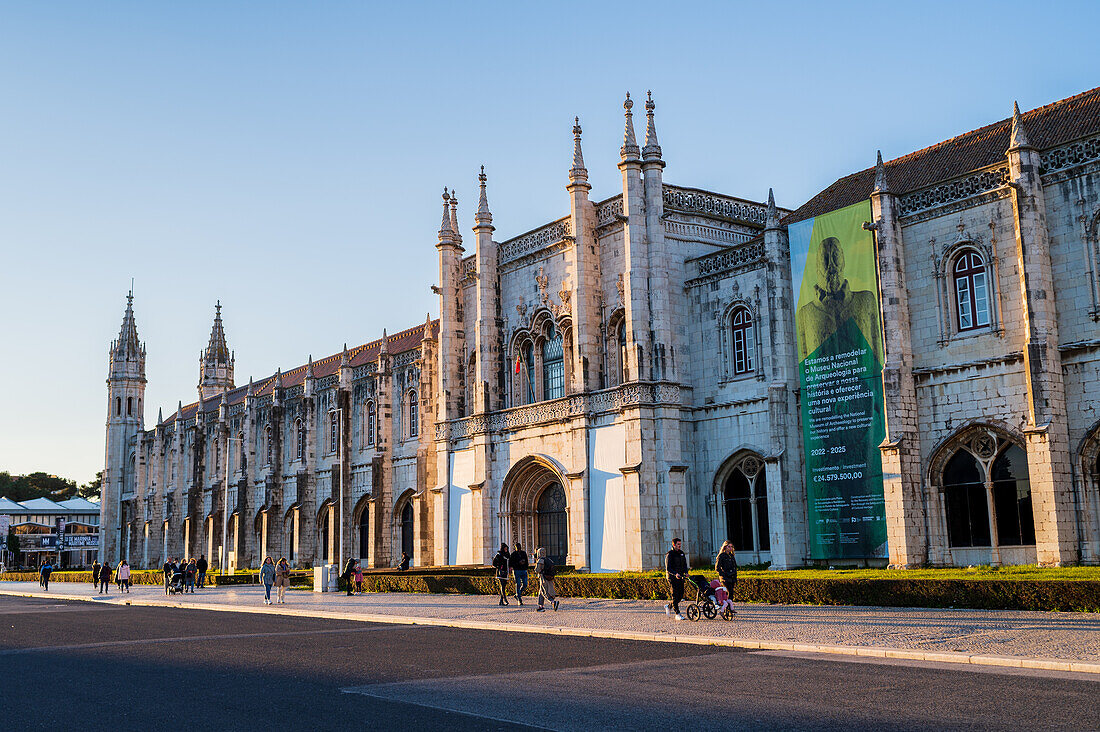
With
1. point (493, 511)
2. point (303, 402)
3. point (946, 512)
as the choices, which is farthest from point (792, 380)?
point (303, 402)

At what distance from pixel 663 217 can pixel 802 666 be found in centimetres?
2369

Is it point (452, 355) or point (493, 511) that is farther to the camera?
point (452, 355)

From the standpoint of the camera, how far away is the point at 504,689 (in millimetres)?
11828

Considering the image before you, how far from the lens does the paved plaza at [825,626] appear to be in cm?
1398

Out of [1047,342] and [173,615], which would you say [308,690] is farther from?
[1047,342]

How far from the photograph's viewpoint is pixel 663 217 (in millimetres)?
35281

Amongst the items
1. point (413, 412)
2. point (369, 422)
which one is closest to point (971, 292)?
point (413, 412)

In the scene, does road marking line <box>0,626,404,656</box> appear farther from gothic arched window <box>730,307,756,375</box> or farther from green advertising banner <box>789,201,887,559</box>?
gothic arched window <box>730,307,756,375</box>

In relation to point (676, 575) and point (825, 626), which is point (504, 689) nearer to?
point (825, 626)

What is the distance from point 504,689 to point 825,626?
27.7ft

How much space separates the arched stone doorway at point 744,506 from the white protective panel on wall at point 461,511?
11219 mm

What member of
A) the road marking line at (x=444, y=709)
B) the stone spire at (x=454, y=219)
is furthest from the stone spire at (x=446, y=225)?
the road marking line at (x=444, y=709)

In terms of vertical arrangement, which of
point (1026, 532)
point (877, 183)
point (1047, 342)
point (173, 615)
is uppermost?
point (877, 183)

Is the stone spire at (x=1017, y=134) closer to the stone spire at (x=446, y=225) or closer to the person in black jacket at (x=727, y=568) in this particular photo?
the person in black jacket at (x=727, y=568)
